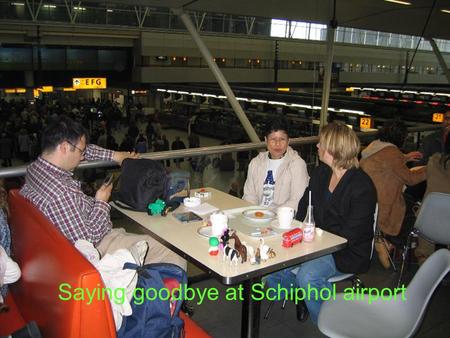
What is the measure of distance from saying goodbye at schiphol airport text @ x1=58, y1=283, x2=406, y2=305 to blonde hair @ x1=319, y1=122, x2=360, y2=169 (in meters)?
0.81

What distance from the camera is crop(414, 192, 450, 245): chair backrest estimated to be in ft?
10.7

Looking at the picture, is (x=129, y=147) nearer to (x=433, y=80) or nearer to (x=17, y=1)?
(x=17, y=1)

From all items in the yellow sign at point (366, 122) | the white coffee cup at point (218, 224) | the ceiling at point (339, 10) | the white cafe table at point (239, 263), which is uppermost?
the ceiling at point (339, 10)

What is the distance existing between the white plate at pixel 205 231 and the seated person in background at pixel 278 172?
1.02 metres

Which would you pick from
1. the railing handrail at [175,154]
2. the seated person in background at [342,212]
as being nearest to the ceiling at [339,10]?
the railing handrail at [175,154]

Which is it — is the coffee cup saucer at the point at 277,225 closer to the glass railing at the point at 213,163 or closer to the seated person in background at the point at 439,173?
the glass railing at the point at 213,163

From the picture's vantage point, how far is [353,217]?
2697mm

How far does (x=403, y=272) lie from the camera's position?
12.6 ft

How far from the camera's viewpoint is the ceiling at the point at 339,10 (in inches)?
379

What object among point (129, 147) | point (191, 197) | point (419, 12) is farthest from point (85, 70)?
point (191, 197)

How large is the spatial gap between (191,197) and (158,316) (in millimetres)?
1208

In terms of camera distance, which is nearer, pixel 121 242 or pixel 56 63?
pixel 121 242

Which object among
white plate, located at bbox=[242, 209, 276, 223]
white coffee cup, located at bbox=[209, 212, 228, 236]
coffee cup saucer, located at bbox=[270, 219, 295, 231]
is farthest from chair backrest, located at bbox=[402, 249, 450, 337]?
white coffee cup, located at bbox=[209, 212, 228, 236]

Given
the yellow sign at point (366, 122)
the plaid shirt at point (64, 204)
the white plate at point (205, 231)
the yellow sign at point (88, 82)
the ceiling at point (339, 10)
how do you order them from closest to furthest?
the plaid shirt at point (64, 204)
the white plate at point (205, 231)
the ceiling at point (339, 10)
the yellow sign at point (366, 122)
the yellow sign at point (88, 82)
